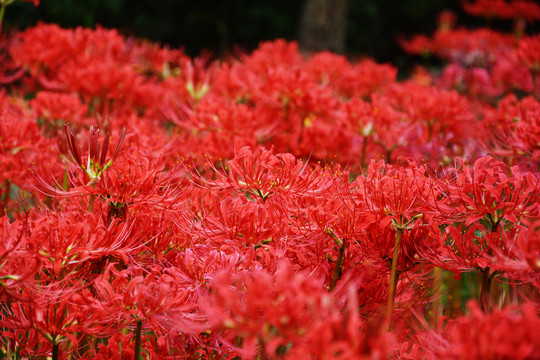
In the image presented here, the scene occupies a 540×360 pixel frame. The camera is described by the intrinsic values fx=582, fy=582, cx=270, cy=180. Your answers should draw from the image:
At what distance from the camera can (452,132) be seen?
2.60 metres

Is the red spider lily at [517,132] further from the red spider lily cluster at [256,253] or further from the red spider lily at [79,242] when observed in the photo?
the red spider lily at [79,242]

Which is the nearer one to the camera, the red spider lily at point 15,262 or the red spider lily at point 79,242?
the red spider lily at point 15,262

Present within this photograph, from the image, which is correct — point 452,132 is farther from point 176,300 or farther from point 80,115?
point 176,300

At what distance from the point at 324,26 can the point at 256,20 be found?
2.30 metres

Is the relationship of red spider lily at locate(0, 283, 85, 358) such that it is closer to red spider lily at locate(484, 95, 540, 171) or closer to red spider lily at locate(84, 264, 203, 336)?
red spider lily at locate(84, 264, 203, 336)

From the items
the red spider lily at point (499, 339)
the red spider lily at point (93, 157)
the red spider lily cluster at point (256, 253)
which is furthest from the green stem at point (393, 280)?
the red spider lily at point (93, 157)

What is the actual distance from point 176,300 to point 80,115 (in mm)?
1451

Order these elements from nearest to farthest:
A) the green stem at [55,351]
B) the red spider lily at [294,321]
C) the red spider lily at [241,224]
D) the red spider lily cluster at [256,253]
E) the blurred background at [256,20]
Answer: the red spider lily at [294,321]
the red spider lily cluster at [256,253]
the green stem at [55,351]
the red spider lily at [241,224]
the blurred background at [256,20]

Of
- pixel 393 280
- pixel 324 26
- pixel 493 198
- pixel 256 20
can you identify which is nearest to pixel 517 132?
pixel 493 198

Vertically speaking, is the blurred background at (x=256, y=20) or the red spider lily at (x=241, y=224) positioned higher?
the blurred background at (x=256, y=20)

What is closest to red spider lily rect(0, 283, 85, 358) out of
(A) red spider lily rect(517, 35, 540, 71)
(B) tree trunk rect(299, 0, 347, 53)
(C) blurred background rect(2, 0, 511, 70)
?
(A) red spider lily rect(517, 35, 540, 71)

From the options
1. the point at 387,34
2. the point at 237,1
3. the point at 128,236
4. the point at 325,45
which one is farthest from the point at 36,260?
the point at 387,34

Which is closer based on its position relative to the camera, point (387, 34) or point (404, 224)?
point (404, 224)

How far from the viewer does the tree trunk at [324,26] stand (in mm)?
4668
